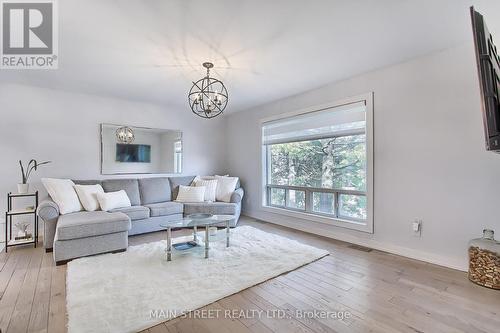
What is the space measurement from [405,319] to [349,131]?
250 cm

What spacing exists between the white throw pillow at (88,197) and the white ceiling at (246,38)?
1598 mm

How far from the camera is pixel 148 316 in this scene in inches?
70.4

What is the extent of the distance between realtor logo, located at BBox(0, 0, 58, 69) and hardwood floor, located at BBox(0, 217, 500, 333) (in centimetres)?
238

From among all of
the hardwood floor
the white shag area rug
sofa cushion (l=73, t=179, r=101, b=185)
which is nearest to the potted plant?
sofa cushion (l=73, t=179, r=101, b=185)

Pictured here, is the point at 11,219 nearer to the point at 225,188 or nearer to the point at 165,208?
the point at 165,208

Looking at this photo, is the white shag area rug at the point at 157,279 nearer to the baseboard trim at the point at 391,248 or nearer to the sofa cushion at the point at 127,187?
the baseboard trim at the point at 391,248

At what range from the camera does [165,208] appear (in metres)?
4.17

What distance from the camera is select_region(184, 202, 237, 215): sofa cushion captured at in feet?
14.5

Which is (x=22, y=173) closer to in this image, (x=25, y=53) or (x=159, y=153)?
(x=25, y=53)

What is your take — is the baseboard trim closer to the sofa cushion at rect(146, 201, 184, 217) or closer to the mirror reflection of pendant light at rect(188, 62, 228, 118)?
the sofa cushion at rect(146, 201, 184, 217)

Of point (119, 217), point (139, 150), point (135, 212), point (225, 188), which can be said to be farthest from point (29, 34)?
point (225, 188)

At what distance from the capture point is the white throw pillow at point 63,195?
3361mm

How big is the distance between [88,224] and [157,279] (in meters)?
1.26

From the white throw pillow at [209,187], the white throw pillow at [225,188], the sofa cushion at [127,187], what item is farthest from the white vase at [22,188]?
the white throw pillow at [225,188]
